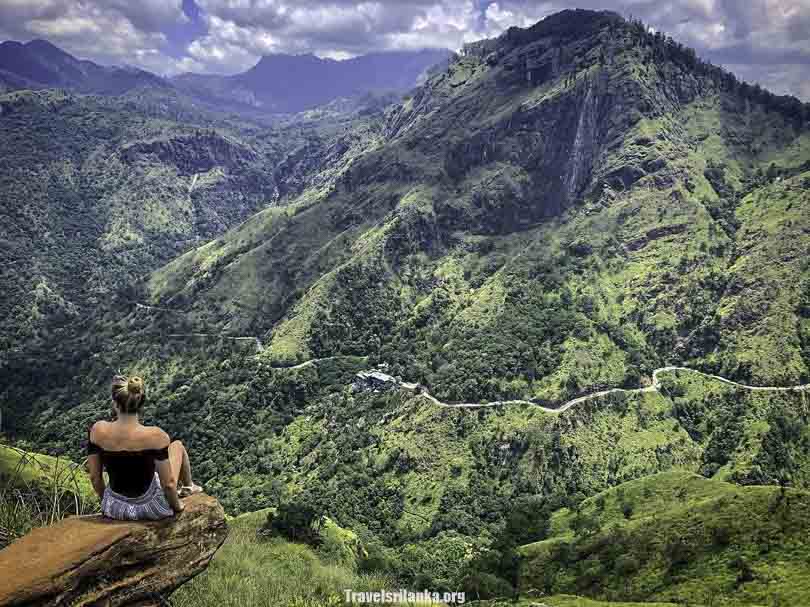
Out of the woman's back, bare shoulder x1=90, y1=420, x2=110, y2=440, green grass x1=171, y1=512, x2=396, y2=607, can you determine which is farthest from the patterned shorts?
green grass x1=171, y1=512, x2=396, y2=607

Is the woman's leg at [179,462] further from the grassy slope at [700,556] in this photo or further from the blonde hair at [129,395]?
the grassy slope at [700,556]

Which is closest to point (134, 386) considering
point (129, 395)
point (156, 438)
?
point (129, 395)

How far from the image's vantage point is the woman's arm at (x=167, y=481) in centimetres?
1195

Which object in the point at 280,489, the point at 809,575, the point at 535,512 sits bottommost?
the point at 280,489

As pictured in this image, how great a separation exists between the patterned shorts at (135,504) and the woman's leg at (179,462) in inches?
18.7

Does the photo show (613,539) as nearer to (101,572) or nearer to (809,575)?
(809,575)

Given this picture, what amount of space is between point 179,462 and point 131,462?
1278 millimetres

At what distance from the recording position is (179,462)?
1302cm

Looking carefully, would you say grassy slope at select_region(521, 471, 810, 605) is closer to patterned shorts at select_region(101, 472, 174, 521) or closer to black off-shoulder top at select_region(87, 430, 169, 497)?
patterned shorts at select_region(101, 472, 174, 521)

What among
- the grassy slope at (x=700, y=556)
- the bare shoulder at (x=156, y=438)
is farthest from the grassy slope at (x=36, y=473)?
the grassy slope at (x=700, y=556)

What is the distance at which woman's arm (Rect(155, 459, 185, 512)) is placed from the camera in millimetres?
11953

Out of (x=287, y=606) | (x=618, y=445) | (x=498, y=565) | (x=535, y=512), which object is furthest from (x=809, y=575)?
(x=618, y=445)

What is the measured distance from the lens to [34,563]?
34.3 ft

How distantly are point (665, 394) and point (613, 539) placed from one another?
83540mm
